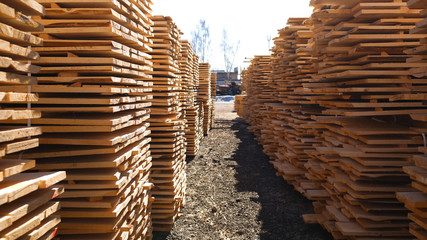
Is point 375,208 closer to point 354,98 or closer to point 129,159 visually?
point 354,98

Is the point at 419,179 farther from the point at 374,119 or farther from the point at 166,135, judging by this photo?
the point at 166,135

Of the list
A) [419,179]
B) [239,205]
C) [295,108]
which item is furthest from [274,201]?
[419,179]

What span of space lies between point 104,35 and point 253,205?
4941 millimetres

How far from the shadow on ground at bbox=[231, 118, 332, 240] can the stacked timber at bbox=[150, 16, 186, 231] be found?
1907 mm

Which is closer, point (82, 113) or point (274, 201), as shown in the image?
point (82, 113)

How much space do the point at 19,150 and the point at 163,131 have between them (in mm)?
4068

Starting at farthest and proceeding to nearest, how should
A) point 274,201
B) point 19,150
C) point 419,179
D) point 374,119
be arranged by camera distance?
point 274,201 → point 374,119 → point 419,179 → point 19,150

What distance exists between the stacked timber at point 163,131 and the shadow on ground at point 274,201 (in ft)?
6.26

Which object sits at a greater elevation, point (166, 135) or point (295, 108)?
point (295, 108)

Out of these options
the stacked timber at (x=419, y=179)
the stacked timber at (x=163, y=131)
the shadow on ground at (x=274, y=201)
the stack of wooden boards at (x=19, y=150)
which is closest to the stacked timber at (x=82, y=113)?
the stack of wooden boards at (x=19, y=150)

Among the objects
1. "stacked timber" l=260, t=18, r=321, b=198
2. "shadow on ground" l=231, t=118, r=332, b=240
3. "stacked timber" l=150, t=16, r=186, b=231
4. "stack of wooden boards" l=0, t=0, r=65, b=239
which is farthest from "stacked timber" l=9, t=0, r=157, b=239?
"stacked timber" l=260, t=18, r=321, b=198

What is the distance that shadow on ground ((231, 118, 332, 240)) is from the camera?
542 cm

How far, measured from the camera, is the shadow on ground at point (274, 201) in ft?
17.8

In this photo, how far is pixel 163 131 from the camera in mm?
6051
